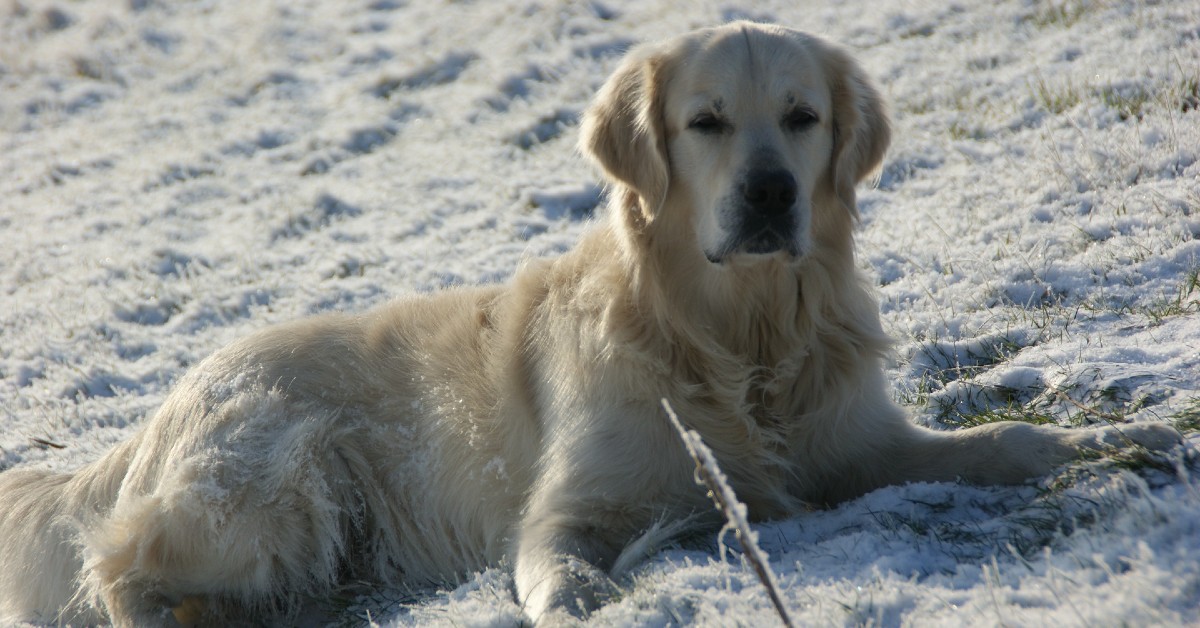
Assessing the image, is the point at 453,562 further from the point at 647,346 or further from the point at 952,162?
the point at 952,162

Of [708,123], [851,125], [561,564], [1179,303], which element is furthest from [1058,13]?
[561,564]

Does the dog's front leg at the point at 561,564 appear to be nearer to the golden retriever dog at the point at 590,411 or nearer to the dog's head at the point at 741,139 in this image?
the golden retriever dog at the point at 590,411

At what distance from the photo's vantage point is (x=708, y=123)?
136 inches

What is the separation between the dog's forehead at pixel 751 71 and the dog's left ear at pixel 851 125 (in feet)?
0.34

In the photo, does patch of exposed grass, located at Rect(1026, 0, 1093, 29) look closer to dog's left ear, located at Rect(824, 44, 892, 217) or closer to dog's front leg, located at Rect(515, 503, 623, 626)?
dog's left ear, located at Rect(824, 44, 892, 217)

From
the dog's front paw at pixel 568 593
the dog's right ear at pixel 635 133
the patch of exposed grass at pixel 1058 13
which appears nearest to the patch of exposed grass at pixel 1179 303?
the dog's right ear at pixel 635 133

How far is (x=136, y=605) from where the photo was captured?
11.4ft

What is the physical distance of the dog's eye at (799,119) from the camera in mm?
3434

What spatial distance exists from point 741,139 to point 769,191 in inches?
10.1

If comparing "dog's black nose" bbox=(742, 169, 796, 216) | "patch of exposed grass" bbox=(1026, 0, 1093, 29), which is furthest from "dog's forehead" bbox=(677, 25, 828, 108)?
"patch of exposed grass" bbox=(1026, 0, 1093, 29)

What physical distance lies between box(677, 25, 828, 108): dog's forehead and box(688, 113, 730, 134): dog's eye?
0.05 m

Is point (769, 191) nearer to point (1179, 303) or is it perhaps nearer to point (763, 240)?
point (763, 240)

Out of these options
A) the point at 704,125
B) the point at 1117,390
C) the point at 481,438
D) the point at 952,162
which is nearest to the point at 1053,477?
the point at 1117,390

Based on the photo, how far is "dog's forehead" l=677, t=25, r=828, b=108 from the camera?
3.40 meters
